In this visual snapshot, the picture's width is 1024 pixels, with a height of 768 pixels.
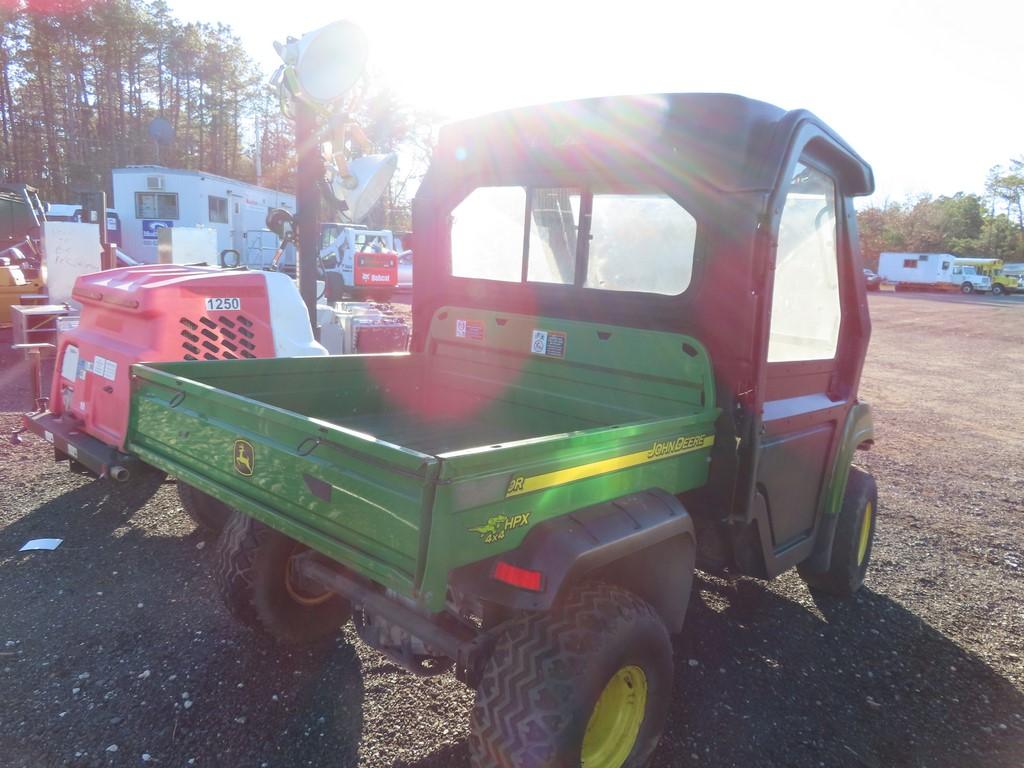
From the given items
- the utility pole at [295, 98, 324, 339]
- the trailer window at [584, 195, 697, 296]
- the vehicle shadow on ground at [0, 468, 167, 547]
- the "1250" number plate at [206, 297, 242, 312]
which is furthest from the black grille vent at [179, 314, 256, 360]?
the trailer window at [584, 195, 697, 296]

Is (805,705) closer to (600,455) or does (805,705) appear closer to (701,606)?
(701,606)

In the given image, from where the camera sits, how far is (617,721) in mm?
2412

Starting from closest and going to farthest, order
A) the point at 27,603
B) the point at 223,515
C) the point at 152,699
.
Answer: the point at 152,699
the point at 27,603
the point at 223,515

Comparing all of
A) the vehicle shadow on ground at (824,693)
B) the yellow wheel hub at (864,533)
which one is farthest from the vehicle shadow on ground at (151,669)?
the yellow wheel hub at (864,533)

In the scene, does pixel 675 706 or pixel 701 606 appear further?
pixel 701 606

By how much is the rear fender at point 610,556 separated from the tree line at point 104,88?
3746cm

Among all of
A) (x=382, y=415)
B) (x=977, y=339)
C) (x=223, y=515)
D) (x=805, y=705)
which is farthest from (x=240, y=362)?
(x=977, y=339)

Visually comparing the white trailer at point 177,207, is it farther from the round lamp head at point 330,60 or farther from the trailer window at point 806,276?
the trailer window at point 806,276

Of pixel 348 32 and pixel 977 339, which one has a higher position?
pixel 348 32

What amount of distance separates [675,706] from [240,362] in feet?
7.95

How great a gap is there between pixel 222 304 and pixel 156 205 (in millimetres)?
20470

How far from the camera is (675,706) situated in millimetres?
2957

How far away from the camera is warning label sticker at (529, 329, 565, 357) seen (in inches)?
132

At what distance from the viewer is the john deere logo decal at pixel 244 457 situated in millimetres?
2396
